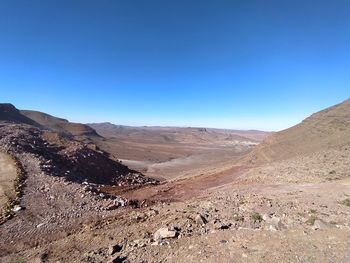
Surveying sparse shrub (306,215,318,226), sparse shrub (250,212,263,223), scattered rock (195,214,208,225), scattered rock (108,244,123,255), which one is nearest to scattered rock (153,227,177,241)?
scattered rock (108,244,123,255)

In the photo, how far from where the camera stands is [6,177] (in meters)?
18.0

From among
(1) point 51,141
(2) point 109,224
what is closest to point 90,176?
(1) point 51,141

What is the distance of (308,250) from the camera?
8.22m

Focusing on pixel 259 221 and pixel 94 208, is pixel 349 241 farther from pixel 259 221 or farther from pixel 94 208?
pixel 94 208

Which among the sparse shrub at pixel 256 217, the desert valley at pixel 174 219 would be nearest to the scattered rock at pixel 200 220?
the desert valley at pixel 174 219

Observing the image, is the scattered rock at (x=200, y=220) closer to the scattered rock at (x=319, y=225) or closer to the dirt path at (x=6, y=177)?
the scattered rock at (x=319, y=225)

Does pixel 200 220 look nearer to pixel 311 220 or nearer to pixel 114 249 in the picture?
pixel 114 249

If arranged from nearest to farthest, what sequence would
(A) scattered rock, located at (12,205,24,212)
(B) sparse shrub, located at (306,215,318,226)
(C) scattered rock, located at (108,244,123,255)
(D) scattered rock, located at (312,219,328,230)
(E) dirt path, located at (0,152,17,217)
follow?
(C) scattered rock, located at (108,244,123,255)
(D) scattered rock, located at (312,219,328,230)
(B) sparse shrub, located at (306,215,318,226)
(A) scattered rock, located at (12,205,24,212)
(E) dirt path, located at (0,152,17,217)

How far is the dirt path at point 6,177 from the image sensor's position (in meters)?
15.3

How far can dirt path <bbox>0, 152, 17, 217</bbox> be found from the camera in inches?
601

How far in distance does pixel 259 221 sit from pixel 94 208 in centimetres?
804

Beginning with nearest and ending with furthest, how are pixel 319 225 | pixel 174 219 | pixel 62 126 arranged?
pixel 319 225
pixel 174 219
pixel 62 126

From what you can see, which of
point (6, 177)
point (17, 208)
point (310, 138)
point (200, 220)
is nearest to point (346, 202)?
point (200, 220)

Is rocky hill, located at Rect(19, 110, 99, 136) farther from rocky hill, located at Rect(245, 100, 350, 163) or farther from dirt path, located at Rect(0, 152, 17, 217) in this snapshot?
dirt path, located at Rect(0, 152, 17, 217)
